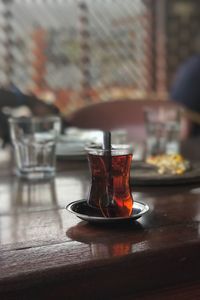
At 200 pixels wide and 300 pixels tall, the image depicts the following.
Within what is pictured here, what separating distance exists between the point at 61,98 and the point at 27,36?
54 centimetres

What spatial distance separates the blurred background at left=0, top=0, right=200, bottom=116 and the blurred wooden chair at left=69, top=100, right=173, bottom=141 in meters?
1.39

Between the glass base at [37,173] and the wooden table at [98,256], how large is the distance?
1.01 ft

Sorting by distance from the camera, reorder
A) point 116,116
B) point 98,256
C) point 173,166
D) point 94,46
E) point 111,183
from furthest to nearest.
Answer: point 94,46, point 116,116, point 173,166, point 111,183, point 98,256

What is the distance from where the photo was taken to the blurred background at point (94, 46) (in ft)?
13.1

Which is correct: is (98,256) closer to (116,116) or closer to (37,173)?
(37,173)

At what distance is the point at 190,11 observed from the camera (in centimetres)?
469

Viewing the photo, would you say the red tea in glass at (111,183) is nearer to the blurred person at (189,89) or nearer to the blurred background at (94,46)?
the blurred person at (189,89)

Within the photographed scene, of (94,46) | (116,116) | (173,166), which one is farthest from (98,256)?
(94,46)

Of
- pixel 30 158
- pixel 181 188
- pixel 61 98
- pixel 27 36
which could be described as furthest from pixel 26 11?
pixel 181 188

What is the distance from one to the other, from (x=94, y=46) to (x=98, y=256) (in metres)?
3.82

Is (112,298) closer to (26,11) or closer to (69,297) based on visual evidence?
(69,297)

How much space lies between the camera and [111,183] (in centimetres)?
73

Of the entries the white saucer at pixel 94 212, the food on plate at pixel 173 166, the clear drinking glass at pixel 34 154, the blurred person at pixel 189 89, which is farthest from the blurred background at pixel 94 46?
the white saucer at pixel 94 212

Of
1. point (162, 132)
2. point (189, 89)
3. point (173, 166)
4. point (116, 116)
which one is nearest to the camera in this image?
point (173, 166)
